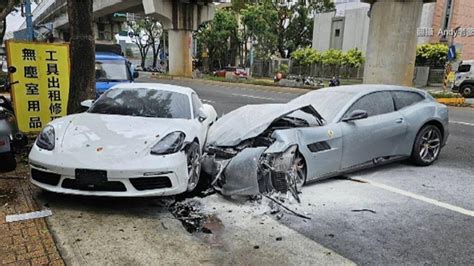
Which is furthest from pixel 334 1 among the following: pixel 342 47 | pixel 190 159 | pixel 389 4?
pixel 190 159

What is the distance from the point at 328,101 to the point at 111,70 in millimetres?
7782

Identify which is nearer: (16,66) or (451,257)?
(451,257)

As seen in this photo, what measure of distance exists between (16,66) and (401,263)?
6865 mm

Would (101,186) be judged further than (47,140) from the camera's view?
No

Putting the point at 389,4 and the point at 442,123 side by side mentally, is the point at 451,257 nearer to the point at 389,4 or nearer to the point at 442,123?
the point at 442,123

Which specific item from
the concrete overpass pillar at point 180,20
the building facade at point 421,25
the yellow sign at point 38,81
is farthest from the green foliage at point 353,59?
the yellow sign at point 38,81

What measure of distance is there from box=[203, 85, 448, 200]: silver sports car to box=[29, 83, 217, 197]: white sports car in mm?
498

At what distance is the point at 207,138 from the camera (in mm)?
5438

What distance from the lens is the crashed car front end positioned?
4500mm

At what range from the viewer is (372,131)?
552 centimetres

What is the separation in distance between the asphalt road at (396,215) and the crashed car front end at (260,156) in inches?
17.7

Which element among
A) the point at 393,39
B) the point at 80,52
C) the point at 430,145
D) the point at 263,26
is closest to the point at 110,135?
the point at 80,52

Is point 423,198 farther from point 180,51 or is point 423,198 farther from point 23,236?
point 180,51

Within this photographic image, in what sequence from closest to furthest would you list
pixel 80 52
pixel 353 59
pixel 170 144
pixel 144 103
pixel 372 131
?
pixel 170 144 < pixel 144 103 < pixel 372 131 < pixel 80 52 < pixel 353 59
